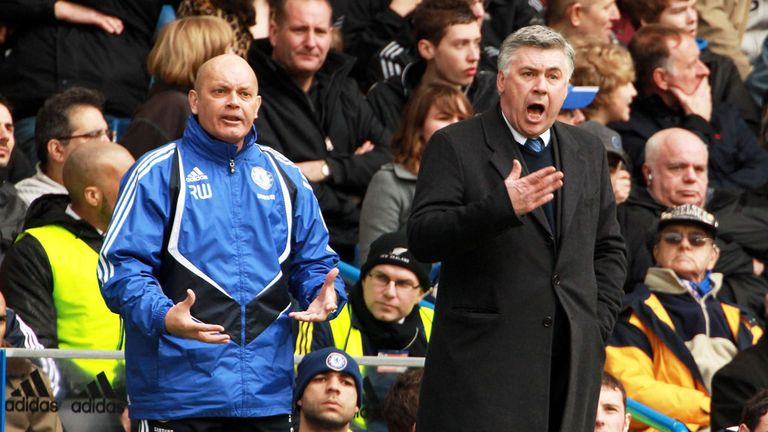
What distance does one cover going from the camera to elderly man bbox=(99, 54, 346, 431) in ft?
17.3

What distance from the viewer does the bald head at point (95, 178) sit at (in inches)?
290

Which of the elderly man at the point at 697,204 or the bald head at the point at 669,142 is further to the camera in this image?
the bald head at the point at 669,142

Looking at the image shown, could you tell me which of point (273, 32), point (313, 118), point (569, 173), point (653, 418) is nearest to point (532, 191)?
point (569, 173)

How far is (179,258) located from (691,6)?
811 centimetres

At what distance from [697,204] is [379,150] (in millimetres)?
2152

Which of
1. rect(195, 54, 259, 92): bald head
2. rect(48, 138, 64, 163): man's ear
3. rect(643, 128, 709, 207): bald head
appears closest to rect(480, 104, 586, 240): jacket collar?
rect(195, 54, 259, 92): bald head

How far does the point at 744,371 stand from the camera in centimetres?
803

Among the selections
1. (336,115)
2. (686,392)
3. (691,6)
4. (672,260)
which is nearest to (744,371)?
(686,392)

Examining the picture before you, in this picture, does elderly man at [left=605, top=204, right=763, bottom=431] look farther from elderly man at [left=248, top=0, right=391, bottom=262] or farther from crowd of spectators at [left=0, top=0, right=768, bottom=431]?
elderly man at [left=248, top=0, right=391, bottom=262]

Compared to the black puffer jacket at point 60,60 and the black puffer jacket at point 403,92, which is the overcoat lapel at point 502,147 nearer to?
the black puffer jacket at point 403,92

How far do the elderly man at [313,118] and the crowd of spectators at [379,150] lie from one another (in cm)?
1

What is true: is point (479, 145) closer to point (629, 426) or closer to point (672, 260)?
point (629, 426)

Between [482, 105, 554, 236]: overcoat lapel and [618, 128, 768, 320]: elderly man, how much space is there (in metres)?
4.39

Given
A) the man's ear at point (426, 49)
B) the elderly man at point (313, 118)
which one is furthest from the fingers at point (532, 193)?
the man's ear at point (426, 49)
